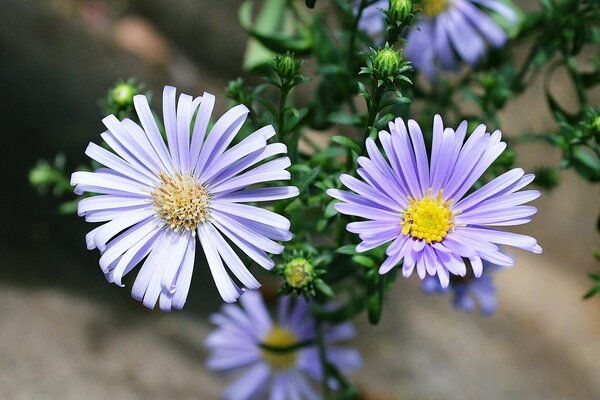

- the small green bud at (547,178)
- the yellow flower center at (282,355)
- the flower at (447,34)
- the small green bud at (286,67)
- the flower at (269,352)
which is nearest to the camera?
the small green bud at (286,67)

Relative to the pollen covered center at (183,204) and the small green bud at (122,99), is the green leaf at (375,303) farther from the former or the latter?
the small green bud at (122,99)

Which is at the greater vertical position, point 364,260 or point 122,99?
point 122,99

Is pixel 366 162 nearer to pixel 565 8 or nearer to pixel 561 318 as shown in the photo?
pixel 565 8

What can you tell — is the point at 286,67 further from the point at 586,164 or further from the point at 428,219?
the point at 586,164

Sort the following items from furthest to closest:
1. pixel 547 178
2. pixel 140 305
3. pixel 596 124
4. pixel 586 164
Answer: pixel 140 305 → pixel 547 178 → pixel 586 164 → pixel 596 124

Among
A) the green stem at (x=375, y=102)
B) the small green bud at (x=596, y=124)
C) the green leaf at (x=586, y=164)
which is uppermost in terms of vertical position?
the green leaf at (x=586, y=164)

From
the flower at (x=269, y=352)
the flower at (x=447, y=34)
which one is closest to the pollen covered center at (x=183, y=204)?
the flower at (x=269, y=352)

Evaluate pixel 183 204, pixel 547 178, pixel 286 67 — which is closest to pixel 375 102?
pixel 286 67
